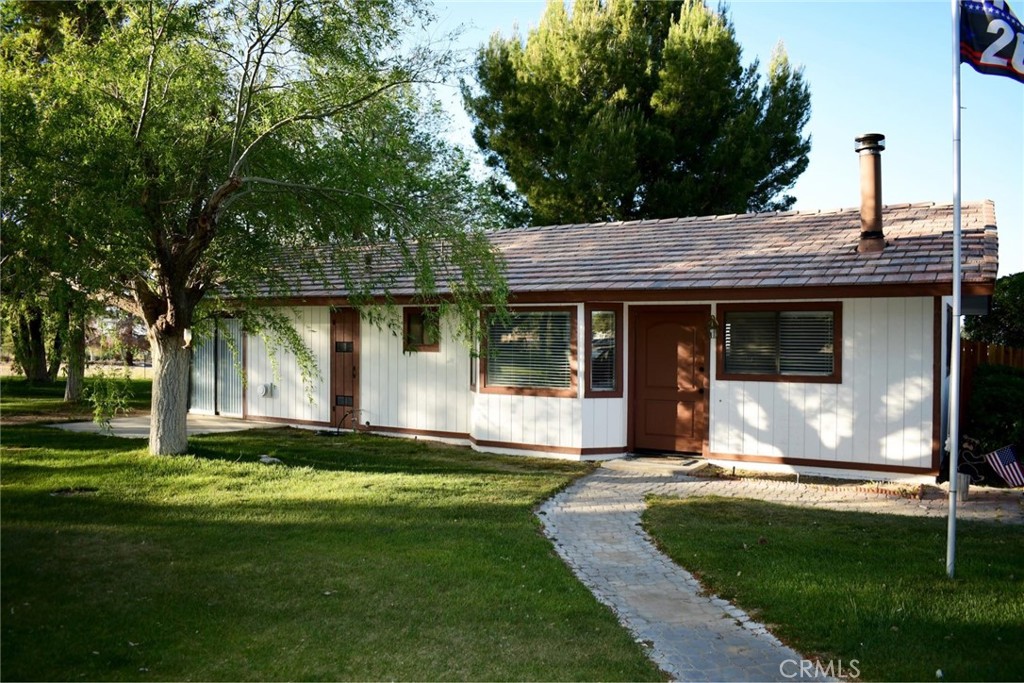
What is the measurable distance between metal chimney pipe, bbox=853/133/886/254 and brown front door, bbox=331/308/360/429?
8855 millimetres

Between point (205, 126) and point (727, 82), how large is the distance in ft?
59.7

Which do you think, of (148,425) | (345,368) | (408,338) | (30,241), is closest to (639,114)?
(408,338)

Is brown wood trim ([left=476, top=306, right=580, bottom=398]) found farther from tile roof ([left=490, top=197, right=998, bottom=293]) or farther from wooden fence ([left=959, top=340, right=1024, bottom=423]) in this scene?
wooden fence ([left=959, top=340, right=1024, bottom=423])

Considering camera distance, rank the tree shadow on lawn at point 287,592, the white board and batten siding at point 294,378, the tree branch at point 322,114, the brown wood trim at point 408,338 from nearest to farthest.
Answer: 1. the tree shadow on lawn at point 287,592
2. the tree branch at point 322,114
3. the brown wood trim at point 408,338
4. the white board and batten siding at point 294,378

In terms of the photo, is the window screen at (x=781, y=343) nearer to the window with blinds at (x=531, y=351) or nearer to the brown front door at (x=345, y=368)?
the window with blinds at (x=531, y=351)

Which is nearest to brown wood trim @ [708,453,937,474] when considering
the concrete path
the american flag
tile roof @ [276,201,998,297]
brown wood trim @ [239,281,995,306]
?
the american flag

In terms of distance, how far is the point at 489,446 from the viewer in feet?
43.0

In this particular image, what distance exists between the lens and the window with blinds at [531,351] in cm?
1247

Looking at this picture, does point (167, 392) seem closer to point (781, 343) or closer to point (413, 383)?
point (413, 383)

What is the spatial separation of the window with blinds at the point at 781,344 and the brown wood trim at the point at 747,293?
1.34 feet

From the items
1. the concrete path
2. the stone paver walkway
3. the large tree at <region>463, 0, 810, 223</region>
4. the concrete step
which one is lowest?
the stone paver walkway

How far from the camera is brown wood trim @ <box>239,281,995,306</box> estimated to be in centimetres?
988

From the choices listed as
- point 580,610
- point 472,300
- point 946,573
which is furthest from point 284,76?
point 946,573

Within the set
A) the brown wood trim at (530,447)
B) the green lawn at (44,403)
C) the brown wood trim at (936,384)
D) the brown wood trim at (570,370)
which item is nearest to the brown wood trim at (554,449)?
the brown wood trim at (530,447)
